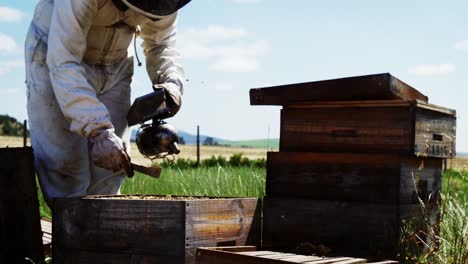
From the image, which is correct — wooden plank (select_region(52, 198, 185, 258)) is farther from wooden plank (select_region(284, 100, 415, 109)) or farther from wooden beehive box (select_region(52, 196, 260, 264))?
wooden plank (select_region(284, 100, 415, 109))

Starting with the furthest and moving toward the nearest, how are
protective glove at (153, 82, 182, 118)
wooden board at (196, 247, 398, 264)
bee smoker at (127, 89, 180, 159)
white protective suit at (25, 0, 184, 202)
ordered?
1. protective glove at (153, 82, 182, 118)
2. bee smoker at (127, 89, 180, 159)
3. white protective suit at (25, 0, 184, 202)
4. wooden board at (196, 247, 398, 264)

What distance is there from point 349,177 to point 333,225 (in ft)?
0.86

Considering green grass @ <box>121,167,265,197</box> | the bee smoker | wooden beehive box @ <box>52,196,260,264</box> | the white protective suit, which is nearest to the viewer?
wooden beehive box @ <box>52,196,260,264</box>

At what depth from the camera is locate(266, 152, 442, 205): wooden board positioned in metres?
3.40

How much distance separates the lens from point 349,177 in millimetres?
3516

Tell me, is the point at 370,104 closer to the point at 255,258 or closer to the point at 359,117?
the point at 359,117

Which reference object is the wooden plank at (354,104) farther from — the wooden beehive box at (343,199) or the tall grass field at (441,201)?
the tall grass field at (441,201)

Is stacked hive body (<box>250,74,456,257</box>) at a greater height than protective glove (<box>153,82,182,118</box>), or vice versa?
protective glove (<box>153,82,182,118</box>)

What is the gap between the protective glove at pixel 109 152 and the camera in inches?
143

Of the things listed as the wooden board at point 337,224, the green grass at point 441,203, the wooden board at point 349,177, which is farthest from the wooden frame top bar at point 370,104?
the wooden board at point 337,224

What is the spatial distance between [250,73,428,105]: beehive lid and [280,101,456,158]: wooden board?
0.06m

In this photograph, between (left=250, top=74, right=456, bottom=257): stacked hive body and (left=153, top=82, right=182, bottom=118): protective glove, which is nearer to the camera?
(left=250, top=74, right=456, bottom=257): stacked hive body

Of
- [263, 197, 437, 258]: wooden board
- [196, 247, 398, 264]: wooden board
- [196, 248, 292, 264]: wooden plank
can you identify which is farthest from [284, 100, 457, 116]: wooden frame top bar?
[196, 248, 292, 264]: wooden plank

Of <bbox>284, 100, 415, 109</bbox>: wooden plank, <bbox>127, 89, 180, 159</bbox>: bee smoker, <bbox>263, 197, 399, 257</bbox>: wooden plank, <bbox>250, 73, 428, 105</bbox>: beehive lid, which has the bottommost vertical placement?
<bbox>263, 197, 399, 257</bbox>: wooden plank
